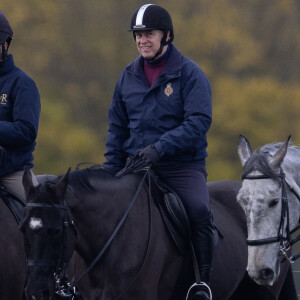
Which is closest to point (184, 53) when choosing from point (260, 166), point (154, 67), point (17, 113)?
point (154, 67)

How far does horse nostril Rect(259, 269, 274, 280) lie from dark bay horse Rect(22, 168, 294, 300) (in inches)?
32.1

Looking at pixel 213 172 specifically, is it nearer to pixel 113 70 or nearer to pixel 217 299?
pixel 113 70

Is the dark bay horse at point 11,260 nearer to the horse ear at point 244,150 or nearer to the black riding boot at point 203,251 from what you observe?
the black riding boot at point 203,251

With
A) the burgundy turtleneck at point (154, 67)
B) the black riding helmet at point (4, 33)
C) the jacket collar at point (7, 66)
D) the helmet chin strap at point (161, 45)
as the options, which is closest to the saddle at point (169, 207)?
the burgundy turtleneck at point (154, 67)

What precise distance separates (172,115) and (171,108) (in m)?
0.05

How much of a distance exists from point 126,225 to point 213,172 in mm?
12272

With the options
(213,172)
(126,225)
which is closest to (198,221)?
(126,225)

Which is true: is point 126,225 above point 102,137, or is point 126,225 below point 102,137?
above

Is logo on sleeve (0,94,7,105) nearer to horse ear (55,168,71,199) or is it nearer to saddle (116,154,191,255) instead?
saddle (116,154,191,255)

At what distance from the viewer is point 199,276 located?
6.12 m

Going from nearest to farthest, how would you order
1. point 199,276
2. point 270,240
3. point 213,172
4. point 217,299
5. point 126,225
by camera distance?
point 270,240 → point 126,225 → point 199,276 → point 217,299 → point 213,172

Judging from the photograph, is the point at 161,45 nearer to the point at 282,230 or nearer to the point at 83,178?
the point at 83,178

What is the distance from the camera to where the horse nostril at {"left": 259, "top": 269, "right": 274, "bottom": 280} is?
17.7ft

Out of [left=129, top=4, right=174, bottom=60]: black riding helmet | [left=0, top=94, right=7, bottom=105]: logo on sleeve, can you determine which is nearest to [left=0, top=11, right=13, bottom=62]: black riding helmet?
[left=0, top=94, right=7, bottom=105]: logo on sleeve
